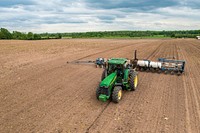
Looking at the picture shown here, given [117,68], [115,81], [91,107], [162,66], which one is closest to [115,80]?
[115,81]

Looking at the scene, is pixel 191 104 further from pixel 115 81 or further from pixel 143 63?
pixel 143 63

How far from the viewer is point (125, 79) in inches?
433

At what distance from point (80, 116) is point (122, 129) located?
202cm

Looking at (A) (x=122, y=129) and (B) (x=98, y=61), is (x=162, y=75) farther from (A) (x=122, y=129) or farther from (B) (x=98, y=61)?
(A) (x=122, y=129)

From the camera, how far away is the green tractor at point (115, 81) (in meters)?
9.66

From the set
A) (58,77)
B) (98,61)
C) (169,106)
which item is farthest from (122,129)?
(98,61)

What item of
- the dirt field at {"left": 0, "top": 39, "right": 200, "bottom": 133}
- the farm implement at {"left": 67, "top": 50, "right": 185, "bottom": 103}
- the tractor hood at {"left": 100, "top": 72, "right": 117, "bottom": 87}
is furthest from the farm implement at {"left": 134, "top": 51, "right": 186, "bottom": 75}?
the tractor hood at {"left": 100, "top": 72, "right": 117, "bottom": 87}

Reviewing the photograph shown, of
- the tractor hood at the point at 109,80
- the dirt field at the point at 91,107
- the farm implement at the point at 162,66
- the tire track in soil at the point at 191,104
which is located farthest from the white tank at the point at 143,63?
the tractor hood at the point at 109,80

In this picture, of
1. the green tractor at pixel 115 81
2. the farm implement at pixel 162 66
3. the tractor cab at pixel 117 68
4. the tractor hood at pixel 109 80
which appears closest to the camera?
the tractor hood at pixel 109 80

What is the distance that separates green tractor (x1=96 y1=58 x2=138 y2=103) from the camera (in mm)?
9663

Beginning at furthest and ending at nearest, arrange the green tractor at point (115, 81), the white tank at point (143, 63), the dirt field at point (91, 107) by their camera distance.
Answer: the white tank at point (143, 63) < the green tractor at point (115, 81) < the dirt field at point (91, 107)

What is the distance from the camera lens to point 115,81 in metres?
10.7

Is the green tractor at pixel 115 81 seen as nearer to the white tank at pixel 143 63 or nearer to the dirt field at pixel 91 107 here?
the dirt field at pixel 91 107

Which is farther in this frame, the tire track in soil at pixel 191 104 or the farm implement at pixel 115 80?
the farm implement at pixel 115 80
